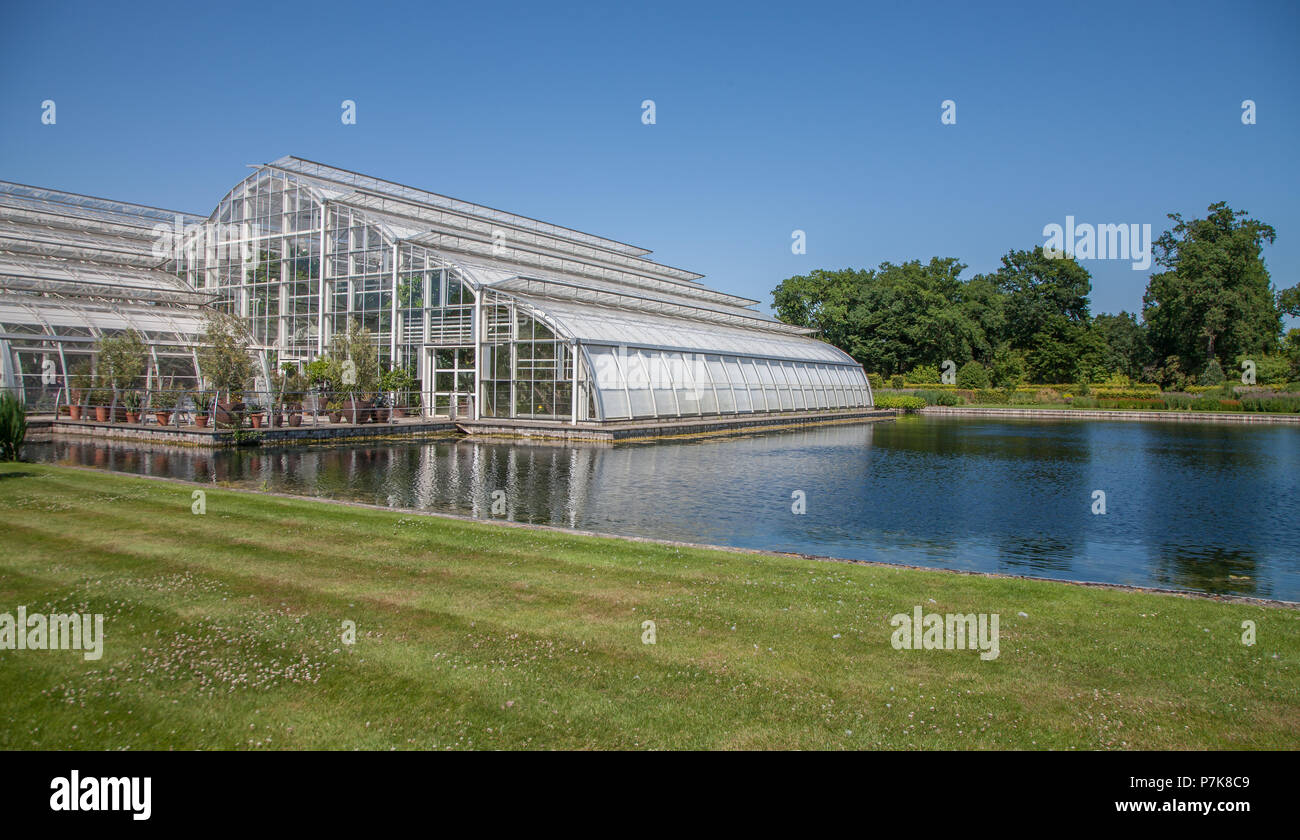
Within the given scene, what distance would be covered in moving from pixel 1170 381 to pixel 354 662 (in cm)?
10255

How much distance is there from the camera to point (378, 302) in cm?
4131

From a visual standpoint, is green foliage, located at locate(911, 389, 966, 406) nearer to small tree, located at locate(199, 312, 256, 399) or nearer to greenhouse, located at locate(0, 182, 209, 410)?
small tree, located at locate(199, 312, 256, 399)

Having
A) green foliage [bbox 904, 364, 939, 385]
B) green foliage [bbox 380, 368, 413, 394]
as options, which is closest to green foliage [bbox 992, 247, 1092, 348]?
green foliage [bbox 904, 364, 939, 385]

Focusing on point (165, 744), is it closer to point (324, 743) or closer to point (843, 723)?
point (324, 743)

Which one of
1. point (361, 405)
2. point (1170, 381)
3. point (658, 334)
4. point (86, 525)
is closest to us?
point (86, 525)

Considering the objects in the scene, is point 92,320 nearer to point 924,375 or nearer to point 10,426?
point 10,426

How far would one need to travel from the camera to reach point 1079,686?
665 centimetres

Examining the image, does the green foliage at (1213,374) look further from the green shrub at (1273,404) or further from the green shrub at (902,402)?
the green shrub at (902,402)

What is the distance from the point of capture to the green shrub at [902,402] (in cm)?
7015

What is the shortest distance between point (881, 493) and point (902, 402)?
171 feet

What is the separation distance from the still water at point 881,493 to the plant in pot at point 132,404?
3407 millimetres

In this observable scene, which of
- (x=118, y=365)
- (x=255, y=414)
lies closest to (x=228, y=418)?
(x=255, y=414)

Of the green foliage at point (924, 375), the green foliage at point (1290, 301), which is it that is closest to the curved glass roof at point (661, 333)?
the green foliage at point (924, 375)

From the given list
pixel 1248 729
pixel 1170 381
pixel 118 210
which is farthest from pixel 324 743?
pixel 1170 381
